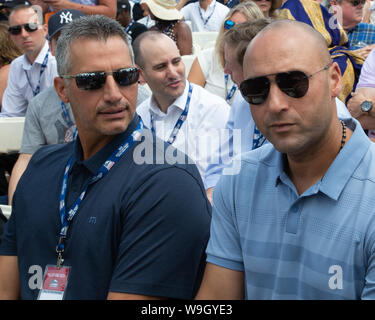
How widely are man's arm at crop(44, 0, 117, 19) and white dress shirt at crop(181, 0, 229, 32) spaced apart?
3.11 m

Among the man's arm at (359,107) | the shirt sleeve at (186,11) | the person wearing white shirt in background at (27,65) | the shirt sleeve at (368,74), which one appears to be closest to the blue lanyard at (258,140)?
the man's arm at (359,107)

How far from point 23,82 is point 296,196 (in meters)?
3.72

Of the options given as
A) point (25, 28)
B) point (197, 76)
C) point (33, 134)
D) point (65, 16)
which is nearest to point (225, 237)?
point (33, 134)

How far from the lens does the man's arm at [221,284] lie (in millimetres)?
1712

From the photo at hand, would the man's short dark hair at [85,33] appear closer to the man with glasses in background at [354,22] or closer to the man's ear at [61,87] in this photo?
the man's ear at [61,87]

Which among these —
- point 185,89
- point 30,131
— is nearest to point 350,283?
point 185,89

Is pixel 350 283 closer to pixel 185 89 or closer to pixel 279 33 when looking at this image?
pixel 279 33

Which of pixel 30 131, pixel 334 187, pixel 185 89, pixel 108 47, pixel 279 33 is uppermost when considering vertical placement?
pixel 279 33

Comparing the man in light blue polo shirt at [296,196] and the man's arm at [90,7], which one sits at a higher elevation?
the man in light blue polo shirt at [296,196]

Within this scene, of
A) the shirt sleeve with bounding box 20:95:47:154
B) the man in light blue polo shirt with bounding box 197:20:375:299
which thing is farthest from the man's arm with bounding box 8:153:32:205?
the man in light blue polo shirt with bounding box 197:20:375:299

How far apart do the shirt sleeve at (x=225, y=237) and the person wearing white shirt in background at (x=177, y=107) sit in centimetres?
164

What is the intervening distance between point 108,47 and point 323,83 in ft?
2.91

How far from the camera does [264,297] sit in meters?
1.66

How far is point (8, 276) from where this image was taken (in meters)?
2.10
